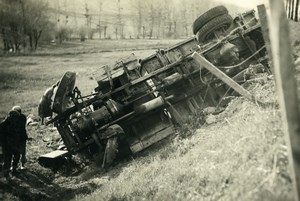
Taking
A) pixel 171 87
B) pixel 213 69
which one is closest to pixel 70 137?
pixel 171 87

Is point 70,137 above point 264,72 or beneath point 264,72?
above

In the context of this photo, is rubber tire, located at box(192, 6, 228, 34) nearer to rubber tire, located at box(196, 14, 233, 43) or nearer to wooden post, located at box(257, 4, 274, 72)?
rubber tire, located at box(196, 14, 233, 43)

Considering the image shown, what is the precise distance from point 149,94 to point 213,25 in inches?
111

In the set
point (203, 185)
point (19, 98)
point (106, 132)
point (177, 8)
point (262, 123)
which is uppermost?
point (177, 8)

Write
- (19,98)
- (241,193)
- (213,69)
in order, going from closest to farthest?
(241,193) → (213,69) → (19,98)

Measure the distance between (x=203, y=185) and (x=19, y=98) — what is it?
17607mm

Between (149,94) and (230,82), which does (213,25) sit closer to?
(149,94)

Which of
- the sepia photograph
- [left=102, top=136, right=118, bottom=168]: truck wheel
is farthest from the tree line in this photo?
[left=102, top=136, right=118, bottom=168]: truck wheel

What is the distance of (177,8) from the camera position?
10062cm

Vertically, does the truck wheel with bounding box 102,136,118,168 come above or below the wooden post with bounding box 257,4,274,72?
below

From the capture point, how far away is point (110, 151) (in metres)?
8.32

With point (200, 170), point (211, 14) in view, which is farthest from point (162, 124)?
point (200, 170)

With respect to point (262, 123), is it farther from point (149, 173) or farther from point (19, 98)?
point (19, 98)

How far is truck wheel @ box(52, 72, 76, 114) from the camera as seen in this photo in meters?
8.35
